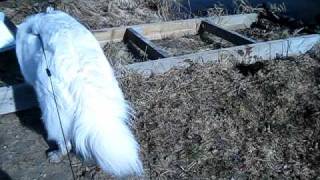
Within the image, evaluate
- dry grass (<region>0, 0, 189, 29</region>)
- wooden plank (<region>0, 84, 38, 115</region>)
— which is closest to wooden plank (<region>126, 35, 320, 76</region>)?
wooden plank (<region>0, 84, 38, 115</region>)

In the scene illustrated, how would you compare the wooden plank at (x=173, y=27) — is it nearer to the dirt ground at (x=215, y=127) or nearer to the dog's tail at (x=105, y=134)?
the dirt ground at (x=215, y=127)

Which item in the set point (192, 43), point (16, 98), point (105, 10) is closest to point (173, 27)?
point (192, 43)

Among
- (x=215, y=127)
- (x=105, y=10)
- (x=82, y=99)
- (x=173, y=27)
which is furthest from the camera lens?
(x=105, y=10)

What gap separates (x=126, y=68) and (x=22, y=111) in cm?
108

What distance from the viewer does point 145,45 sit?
15.4ft

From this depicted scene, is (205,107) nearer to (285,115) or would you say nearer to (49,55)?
(285,115)

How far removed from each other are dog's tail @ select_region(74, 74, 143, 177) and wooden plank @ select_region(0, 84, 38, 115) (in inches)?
54.5

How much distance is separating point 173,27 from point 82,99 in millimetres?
3095

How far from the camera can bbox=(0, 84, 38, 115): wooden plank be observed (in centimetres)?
371

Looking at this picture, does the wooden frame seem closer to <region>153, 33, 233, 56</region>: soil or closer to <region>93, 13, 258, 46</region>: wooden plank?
<region>93, 13, 258, 46</region>: wooden plank

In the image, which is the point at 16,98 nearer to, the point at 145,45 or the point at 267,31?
the point at 145,45

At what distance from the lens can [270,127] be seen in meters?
3.41

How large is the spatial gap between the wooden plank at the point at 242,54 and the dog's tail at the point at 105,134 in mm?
1557

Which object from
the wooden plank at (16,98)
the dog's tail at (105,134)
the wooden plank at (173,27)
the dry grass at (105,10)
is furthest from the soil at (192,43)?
the dog's tail at (105,134)
